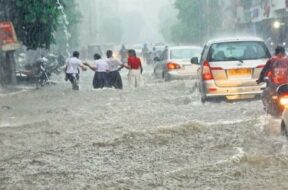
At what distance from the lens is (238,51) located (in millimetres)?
15203

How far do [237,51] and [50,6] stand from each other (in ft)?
48.2

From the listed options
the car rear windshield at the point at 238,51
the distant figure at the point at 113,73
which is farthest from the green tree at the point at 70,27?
the car rear windshield at the point at 238,51

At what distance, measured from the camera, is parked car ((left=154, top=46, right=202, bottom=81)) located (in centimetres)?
2308

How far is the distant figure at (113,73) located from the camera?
21.3m

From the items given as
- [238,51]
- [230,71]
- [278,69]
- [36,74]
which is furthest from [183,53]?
[278,69]

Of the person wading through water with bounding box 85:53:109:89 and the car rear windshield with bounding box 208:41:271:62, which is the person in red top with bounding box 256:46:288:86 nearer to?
the car rear windshield with bounding box 208:41:271:62

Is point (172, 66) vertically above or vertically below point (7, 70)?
above

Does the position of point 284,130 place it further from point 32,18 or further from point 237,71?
point 32,18

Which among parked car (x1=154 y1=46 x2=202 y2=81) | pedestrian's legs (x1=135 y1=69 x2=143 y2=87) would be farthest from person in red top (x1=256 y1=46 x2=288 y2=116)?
parked car (x1=154 y1=46 x2=202 y2=81)

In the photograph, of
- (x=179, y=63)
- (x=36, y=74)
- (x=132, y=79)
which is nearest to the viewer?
(x=132, y=79)

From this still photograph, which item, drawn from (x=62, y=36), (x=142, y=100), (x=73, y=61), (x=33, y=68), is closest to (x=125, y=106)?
(x=142, y=100)

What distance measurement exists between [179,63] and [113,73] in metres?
2.77

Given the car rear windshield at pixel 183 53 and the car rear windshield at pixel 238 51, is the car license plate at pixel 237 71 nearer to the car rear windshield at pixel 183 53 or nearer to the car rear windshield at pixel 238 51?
the car rear windshield at pixel 238 51

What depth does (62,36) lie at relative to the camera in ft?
215
